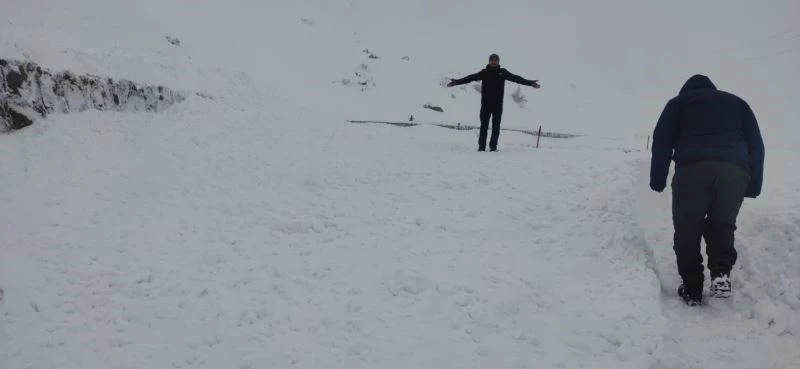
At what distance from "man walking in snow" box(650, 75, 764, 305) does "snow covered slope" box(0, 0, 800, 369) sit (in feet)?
1.57

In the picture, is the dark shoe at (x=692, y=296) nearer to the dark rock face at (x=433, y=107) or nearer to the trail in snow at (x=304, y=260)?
the trail in snow at (x=304, y=260)

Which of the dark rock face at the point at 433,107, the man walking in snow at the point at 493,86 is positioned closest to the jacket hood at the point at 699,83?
the man walking in snow at the point at 493,86

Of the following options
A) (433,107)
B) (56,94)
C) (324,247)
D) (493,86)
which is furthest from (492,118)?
(433,107)

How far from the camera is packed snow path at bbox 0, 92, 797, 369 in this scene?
444 cm

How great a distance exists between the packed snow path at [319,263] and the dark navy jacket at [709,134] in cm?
128

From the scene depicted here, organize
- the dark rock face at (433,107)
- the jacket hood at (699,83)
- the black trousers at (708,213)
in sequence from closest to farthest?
1. the black trousers at (708,213)
2. the jacket hood at (699,83)
3. the dark rock face at (433,107)

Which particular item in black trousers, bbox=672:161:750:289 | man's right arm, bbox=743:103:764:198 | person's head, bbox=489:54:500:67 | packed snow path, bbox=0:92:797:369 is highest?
person's head, bbox=489:54:500:67

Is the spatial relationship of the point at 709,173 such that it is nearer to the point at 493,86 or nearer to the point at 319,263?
the point at 319,263

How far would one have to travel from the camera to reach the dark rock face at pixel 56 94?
8539mm

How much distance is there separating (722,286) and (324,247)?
428 cm

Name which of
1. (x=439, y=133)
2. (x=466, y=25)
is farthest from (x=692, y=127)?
(x=466, y=25)

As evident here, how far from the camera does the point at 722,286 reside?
192 inches

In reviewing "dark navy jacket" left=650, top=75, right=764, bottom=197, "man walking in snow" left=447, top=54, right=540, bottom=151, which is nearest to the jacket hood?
"dark navy jacket" left=650, top=75, right=764, bottom=197

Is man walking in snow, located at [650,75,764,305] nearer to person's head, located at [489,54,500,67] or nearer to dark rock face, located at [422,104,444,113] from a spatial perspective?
person's head, located at [489,54,500,67]
